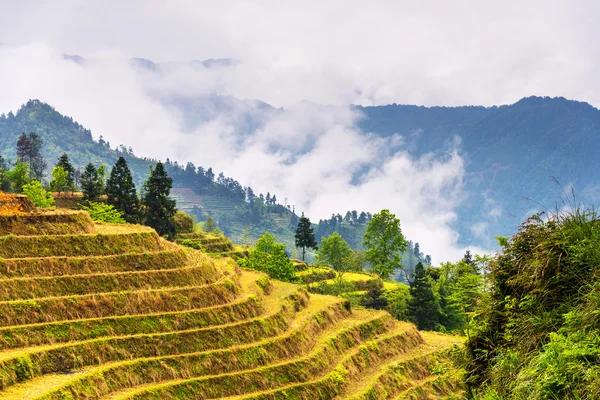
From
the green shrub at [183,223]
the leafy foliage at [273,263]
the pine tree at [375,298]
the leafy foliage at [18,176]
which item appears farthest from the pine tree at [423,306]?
the leafy foliage at [18,176]

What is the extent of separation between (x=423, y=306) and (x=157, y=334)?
140ft

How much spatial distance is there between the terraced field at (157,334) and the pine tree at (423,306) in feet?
90.5

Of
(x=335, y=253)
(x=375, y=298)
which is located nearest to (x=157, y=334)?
(x=375, y=298)

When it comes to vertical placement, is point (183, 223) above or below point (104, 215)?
above

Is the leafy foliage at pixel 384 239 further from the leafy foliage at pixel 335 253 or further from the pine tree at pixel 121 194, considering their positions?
the pine tree at pixel 121 194

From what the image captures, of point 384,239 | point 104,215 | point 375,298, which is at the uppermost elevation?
point 384,239

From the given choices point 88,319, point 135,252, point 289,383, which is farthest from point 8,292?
point 289,383

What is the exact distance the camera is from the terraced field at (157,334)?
2138 cm

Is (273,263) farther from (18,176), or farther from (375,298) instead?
(18,176)

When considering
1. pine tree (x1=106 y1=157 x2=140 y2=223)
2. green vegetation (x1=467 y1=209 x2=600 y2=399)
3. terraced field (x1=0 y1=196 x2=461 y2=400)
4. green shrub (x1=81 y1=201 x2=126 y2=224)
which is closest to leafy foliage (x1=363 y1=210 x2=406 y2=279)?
pine tree (x1=106 y1=157 x2=140 y2=223)

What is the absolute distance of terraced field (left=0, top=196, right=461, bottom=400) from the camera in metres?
21.4

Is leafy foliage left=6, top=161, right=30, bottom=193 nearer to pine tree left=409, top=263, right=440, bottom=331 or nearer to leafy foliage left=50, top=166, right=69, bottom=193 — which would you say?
leafy foliage left=50, top=166, right=69, bottom=193

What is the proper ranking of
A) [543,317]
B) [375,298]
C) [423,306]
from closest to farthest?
[543,317] < [423,306] < [375,298]

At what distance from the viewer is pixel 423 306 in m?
60.7
